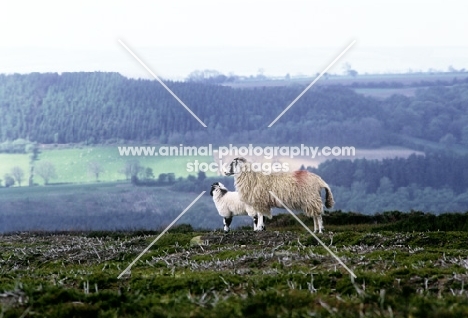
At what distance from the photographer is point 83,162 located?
75.9m

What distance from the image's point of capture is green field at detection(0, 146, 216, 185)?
7519 centimetres

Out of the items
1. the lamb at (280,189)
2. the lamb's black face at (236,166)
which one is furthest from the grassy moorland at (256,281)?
the lamb's black face at (236,166)

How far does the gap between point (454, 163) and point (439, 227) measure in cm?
4970

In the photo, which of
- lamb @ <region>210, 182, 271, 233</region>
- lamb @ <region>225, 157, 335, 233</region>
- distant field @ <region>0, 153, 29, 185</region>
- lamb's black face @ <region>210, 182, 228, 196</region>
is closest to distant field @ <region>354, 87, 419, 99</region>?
distant field @ <region>0, 153, 29, 185</region>

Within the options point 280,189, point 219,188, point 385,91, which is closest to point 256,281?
Result: point 280,189

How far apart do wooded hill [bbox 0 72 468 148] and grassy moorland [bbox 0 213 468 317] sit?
5081 centimetres

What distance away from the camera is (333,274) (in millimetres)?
16891

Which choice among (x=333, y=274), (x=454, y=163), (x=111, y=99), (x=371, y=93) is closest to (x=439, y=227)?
(x=333, y=274)

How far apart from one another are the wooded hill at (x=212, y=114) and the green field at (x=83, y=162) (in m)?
1.92

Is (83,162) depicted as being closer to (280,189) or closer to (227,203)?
(227,203)

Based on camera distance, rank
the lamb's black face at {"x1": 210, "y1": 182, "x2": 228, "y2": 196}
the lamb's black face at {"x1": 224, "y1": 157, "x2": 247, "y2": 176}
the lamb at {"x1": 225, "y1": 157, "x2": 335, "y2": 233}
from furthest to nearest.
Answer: the lamb's black face at {"x1": 210, "y1": 182, "x2": 228, "y2": 196}, the lamb's black face at {"x1": 224, "y1": 157, "x2": 247, "y2": 176}, the lamb at {"x1": 225, "y1": 157, "x2": 335, "y2": 233}

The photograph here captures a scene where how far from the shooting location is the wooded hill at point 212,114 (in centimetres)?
8162

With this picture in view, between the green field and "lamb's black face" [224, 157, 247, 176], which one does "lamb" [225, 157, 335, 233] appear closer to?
"lamb's black face" [224, 157, 247, 176]

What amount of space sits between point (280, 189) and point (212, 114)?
48912 mm
